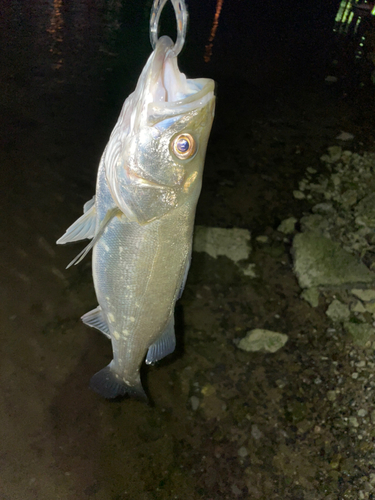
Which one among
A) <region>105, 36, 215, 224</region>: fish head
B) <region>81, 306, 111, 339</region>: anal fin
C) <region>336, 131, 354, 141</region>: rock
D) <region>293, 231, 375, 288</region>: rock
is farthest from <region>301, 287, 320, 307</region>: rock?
<region>336, 131, 354, 141</region>: rock

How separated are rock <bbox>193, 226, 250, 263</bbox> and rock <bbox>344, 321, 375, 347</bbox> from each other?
4.50 ft

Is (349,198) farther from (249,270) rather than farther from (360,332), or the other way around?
(360,332)

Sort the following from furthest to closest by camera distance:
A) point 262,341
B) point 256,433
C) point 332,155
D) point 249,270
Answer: point 332,155 < point 249,270 < point 262,341 < point 256,433

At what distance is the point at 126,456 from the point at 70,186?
314cm

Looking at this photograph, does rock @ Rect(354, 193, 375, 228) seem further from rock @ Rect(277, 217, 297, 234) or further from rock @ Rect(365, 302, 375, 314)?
rock @ Rect(365, 302, 375, 314)

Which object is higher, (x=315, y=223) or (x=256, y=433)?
(x=315, y=223)

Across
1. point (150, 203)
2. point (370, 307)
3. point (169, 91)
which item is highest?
point (169, 91)

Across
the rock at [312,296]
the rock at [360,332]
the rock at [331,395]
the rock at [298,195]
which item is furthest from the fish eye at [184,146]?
the rock at [298,195]

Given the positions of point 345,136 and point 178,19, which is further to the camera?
point 345,136

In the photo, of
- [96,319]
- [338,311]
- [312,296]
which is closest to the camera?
[96,319]

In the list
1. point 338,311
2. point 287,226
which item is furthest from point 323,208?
point 338,311

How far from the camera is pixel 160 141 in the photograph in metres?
1.64

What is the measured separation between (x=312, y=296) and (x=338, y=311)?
31 centimetres

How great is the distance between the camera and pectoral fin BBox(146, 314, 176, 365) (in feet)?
7.01
